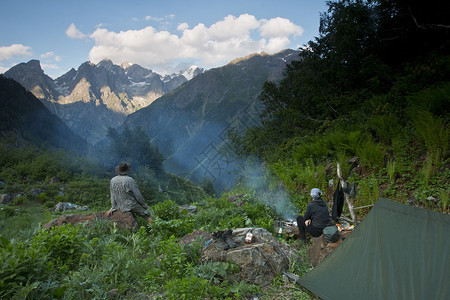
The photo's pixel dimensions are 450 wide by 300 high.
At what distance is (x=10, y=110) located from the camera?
43656mm

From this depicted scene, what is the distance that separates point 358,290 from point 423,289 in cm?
71

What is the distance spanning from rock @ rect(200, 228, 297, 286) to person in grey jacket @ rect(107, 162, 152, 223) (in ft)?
8.56

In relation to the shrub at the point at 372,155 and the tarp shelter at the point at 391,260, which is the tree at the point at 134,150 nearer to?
the shrub at the point at 372,155

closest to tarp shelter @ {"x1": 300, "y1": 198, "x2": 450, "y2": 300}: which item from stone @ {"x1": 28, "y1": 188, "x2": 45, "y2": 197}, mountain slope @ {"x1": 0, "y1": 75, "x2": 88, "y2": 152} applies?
stone @ {"x1": 28, "y1": 188, "x2": 45, "y2": 197}

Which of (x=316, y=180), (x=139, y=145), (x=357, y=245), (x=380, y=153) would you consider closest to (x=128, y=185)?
(x=357, y=245)

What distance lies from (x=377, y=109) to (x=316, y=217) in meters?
6.12

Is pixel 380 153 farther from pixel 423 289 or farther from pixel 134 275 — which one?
pixel 134 275

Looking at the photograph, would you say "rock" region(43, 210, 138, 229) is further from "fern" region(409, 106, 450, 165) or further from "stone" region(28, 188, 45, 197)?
"stone" region(28, 188, 45, 197)

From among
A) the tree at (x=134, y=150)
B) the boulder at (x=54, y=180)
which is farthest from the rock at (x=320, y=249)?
the tree at (x=134, y=150)

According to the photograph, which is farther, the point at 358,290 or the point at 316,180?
the point at 316,180

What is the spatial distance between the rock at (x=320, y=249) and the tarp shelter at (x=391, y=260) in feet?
1.33

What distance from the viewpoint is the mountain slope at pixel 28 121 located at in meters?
41.5

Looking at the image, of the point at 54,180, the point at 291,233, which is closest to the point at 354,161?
the point at 291,233

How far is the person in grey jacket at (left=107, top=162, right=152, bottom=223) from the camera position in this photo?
18.7ft
